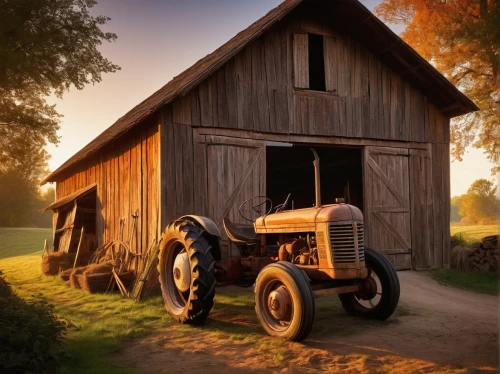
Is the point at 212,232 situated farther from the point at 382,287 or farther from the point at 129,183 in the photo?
the point at 129,183

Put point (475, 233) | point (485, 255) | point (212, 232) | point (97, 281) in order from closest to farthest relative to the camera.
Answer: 1. point (212, 232)
2. point (97, 281)
3. point (485, 255)
4. point (475, 233)

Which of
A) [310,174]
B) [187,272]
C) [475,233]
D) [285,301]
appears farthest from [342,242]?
[475,233]

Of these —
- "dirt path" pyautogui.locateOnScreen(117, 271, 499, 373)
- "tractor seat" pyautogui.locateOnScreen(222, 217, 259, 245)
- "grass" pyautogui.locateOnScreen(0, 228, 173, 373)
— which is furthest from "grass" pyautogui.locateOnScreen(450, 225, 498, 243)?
"grass" pyautogui.locateOnScreen(0, 228, 173, 373)

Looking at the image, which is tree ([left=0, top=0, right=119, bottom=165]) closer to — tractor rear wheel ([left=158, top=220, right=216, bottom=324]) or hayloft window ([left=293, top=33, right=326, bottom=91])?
hayloft window ([left=293, top=33, right=326, bottom=91])

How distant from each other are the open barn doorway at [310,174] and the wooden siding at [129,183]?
4473 millimetres

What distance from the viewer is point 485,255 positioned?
11625mm

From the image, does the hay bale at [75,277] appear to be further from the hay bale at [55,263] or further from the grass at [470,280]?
the grass at [470,280]

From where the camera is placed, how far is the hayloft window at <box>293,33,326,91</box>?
10.5 m

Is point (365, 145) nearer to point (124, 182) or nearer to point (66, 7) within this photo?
point (124, 182)

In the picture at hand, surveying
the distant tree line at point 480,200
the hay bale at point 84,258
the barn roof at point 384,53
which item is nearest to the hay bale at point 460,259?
the barn roof at point 384,53

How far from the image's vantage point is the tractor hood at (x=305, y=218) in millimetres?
5629

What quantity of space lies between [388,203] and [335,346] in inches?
263

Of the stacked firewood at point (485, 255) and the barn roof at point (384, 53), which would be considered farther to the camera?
the stacked firewood at point (485, 255)

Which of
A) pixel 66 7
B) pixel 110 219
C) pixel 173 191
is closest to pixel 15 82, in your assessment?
pixel 66 7
